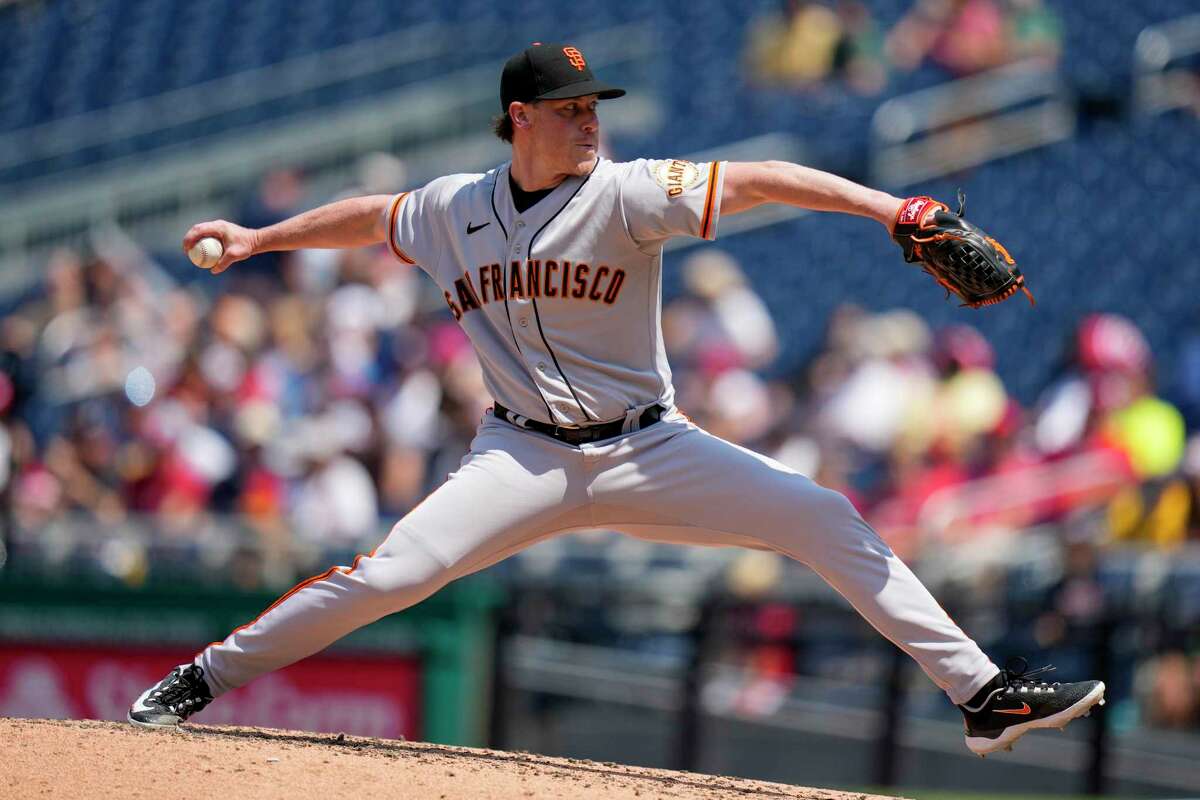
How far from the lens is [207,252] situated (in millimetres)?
4293

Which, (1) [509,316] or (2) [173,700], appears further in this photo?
(2) [173,700]

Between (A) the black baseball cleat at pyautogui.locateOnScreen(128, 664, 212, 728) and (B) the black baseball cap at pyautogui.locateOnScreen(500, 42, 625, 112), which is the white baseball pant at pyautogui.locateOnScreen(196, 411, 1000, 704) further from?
(B) the black baseball cap at pyautogui.locateOnScreen(500, 42, 625, 112)

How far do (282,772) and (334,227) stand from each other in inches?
54.4

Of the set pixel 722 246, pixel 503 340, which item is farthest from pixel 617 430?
pixel 722 246

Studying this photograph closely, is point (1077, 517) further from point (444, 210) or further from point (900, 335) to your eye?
point (444, 210)

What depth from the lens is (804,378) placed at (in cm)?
977

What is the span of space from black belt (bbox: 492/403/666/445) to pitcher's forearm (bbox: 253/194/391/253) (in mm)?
648

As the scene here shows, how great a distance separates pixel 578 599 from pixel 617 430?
366 centimetres

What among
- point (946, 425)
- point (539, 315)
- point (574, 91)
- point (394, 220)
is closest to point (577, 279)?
point (539, 315)

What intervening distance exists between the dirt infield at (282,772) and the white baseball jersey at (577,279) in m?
0.90

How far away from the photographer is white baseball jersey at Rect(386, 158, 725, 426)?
13.1 ft

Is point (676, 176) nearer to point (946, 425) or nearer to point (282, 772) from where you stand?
point (282, 772)

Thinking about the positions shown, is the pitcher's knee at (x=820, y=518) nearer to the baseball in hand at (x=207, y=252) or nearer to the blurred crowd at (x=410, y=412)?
the baseball in hand at (x=207, y=252)

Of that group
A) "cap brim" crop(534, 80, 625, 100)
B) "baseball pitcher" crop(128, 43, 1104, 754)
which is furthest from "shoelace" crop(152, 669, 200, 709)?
"cap brim" crop(534, 80, 625, 100)
